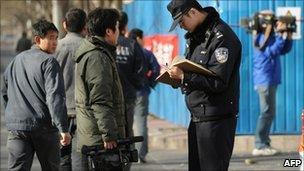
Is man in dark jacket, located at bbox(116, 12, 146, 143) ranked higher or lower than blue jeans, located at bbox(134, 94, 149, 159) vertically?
higher

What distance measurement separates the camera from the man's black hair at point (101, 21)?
5486 millimetres

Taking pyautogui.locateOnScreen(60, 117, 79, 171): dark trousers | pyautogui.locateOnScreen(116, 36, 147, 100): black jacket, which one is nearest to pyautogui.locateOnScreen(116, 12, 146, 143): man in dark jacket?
pyautogui.locateOnScreen(116, 36, 147, 100): black jacket

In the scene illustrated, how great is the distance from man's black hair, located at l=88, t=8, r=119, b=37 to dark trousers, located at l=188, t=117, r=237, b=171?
103 cm

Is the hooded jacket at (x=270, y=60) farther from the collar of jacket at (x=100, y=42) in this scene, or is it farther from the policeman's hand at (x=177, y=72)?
the policeman's hand at (x=177, y=72)

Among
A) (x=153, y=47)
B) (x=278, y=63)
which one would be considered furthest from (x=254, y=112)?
(x=153, y=47)

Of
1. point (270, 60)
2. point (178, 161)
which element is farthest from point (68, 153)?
point (270, 60)

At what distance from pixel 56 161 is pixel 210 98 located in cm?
190

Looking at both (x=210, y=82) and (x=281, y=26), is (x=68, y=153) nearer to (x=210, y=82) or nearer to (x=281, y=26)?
(x=210, y=82)

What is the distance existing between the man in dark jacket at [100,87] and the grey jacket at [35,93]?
1.23 ft

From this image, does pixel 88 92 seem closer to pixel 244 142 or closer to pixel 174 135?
pixel 244 142

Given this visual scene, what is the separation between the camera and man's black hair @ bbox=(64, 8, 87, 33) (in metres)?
6.85

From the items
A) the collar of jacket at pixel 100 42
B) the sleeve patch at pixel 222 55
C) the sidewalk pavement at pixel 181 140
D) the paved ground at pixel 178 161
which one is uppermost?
the collar of jacket at pixel 100 42

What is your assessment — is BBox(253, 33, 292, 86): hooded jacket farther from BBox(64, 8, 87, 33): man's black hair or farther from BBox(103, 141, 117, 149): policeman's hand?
BBox(103, 141, 117, 149): policeman's hand

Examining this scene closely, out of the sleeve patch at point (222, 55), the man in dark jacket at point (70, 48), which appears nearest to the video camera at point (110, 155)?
the sleeve patch at point (222, 55)
